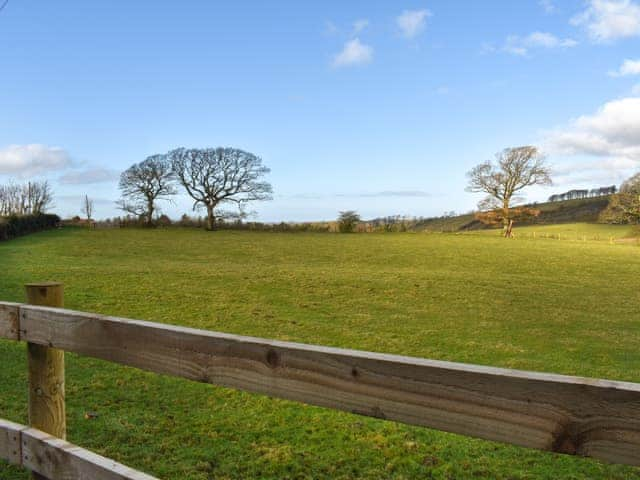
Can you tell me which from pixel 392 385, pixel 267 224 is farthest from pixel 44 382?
pixel 267 224

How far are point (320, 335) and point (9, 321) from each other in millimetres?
6843

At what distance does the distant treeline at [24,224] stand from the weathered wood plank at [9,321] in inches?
1295

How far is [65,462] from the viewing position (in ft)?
7.23

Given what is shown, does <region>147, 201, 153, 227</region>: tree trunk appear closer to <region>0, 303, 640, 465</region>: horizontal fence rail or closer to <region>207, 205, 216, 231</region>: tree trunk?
<region>207, 205, 216, 231</region>: tree trunk

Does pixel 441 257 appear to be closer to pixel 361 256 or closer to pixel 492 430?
pixel 361 256

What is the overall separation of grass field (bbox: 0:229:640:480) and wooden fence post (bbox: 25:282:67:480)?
5.44 ft

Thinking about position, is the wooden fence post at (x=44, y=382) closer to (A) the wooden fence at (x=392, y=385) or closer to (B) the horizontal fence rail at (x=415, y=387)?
(A) the wooden fence at (x=392, y=385)

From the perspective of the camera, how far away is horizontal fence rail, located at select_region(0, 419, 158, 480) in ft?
6.61

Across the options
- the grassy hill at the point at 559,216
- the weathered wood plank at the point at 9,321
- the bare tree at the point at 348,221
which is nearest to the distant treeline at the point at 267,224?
the bare tree at the point at 348,221

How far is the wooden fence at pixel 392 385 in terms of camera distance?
1438 mm

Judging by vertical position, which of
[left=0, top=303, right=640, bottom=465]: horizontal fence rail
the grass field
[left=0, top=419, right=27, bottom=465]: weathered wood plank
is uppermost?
[left=0, top=303, right=640, bottom=465]: horizontal fence rail

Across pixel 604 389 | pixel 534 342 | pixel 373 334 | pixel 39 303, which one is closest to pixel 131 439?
pixel 39 303

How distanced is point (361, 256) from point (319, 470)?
21602 millimetres

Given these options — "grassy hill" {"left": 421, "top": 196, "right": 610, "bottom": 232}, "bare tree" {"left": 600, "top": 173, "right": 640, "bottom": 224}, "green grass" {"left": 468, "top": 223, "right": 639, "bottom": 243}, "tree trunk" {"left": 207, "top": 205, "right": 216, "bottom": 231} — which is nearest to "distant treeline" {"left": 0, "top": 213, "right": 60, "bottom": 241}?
"tree trunk" {"left": 207, "top": 205, "right": 216, "bottom": 231}
